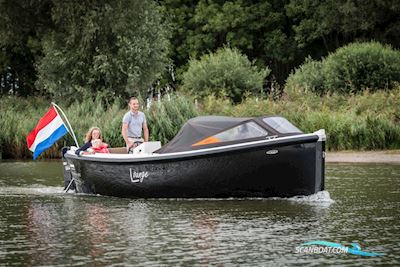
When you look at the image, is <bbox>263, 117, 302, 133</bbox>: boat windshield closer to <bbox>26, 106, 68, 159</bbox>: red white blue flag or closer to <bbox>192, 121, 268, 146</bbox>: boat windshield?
<bbox>192, 121, 268, 146</bbox>: boat windshield

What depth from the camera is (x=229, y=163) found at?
59.9 ft

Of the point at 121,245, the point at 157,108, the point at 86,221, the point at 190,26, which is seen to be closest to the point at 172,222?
the point at 86,221

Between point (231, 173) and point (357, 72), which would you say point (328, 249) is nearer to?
point (231, 173)

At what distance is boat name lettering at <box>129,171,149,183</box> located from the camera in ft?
62.8

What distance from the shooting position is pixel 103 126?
107 feet

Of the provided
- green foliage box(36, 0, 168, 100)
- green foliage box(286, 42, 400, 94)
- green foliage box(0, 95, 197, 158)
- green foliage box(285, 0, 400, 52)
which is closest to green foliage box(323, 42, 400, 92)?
green foliage box(286, 42, 400, 94)

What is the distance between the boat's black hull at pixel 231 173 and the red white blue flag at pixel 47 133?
9.10 feet

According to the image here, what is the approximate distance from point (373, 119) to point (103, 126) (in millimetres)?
A: 8005

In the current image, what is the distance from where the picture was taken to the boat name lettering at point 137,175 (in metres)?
19.2

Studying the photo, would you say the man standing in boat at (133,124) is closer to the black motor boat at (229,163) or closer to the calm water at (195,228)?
the black motor boat at (229,163)

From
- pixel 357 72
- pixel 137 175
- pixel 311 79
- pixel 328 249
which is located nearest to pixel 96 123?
pixel 311 79

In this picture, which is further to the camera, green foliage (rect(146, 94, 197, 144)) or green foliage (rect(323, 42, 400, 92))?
green foliage (rect(323, 42, 400, 92))

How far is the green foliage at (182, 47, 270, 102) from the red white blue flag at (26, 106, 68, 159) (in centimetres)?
1848

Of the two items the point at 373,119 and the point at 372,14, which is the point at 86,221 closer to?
the point at 373,119
